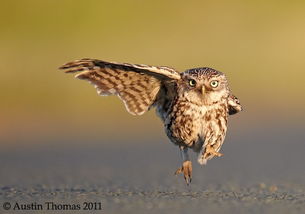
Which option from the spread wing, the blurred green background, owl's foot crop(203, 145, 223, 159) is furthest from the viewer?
the blurred green background

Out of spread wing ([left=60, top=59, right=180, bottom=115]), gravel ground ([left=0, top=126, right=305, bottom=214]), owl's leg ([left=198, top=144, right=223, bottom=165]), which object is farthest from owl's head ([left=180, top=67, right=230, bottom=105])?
gravel ground ([left=0, top=126, right=305, bottom=214])

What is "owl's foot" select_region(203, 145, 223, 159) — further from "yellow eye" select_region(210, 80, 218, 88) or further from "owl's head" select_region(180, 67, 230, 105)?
"yellow eye" select_region(210, 80, 218, 88)

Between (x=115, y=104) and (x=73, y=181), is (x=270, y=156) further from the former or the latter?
(x=115, y=104)

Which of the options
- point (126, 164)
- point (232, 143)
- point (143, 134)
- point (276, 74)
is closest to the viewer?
point (126, 164)

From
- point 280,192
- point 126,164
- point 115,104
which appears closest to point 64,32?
point 115,104

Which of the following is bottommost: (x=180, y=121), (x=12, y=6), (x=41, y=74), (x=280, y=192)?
(x=280, y=192)
